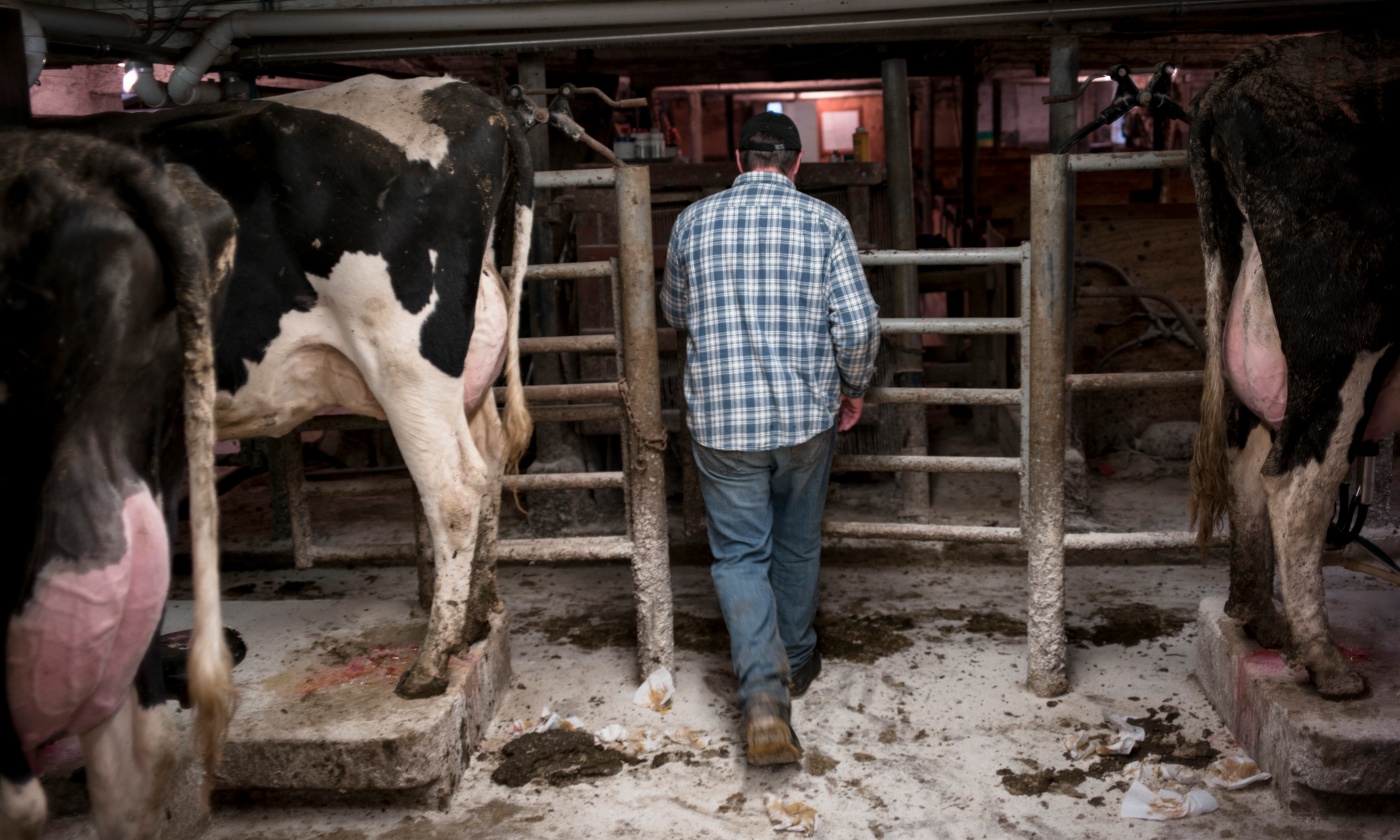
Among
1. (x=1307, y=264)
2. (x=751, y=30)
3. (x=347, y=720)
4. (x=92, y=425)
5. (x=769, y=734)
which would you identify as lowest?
(x=769, y=734)

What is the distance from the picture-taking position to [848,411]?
3.94 meters

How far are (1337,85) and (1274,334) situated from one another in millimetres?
663

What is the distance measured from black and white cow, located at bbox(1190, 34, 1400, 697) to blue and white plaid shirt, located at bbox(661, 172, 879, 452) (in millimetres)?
1070

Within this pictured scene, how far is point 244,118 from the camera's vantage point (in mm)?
3170

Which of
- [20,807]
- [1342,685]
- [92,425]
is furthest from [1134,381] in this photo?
[20,807]

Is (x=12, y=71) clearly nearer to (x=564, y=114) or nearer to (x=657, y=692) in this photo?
(x=564, y=114)

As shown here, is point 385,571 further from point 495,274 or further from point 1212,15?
point 1212,15

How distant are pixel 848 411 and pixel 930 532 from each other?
1.65ft

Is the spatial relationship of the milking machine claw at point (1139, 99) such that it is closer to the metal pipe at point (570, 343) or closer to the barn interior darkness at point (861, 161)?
the barn interior darkness at point (861, 161)

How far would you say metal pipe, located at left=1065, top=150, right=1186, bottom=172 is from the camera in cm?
362

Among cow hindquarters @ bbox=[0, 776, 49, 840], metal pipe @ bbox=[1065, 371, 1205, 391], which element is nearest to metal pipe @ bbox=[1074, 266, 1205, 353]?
metal pipe @ bbox=[1065, 371, 1205, 391]

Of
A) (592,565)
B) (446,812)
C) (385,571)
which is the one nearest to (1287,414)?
(446,812)

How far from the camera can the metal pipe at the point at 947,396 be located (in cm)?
390

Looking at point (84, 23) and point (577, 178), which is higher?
point (84, 23)
